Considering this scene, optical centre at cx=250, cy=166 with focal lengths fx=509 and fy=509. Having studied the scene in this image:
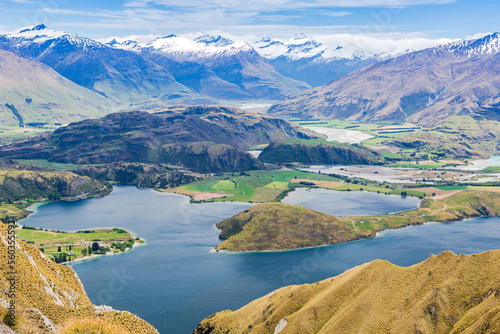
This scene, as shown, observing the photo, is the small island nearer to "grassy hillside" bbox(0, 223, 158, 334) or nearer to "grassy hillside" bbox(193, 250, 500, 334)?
"grassy hillside" bbox(193, 250, 500, 334)

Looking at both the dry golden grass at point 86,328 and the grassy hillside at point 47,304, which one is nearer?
the dry golden grass at point 86,328

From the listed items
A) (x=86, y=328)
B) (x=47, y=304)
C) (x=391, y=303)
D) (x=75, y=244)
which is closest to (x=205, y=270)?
(x=75, y=244)

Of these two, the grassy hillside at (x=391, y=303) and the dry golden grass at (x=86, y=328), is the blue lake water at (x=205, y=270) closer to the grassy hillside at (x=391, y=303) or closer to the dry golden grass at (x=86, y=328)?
the grassy hillside at (x=391, y=303)

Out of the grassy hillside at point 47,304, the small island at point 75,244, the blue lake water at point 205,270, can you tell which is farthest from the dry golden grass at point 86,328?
the small island at point 75,244

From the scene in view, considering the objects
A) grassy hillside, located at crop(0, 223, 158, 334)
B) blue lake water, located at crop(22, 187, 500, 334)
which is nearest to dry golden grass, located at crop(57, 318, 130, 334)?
grassy hillside, located at crop(0, 223, 158, 334)

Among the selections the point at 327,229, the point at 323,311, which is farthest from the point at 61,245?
the point at 323,311

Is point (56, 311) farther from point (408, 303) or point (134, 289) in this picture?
point (134, 289)

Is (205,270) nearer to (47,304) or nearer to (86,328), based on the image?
(47,304)
